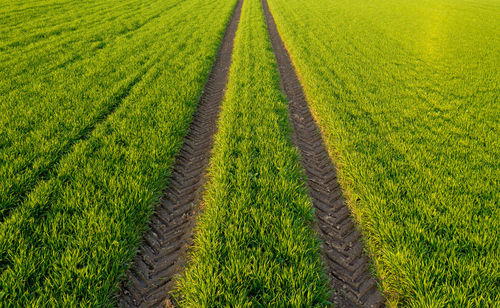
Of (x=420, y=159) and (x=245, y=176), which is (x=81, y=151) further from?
(x=420, y=159)

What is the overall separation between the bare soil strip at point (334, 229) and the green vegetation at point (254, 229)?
23cm

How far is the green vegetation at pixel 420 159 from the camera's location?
277 centimetres

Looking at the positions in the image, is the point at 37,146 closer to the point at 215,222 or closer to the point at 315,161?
the point at 215,222

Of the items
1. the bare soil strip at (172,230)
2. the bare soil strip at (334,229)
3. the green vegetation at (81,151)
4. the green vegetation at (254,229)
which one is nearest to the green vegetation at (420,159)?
the bare soil strip at (334,229)

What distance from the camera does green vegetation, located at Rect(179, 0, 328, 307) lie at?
2.64 metres

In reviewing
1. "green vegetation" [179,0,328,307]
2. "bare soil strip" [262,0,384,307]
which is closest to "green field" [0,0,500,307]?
"green vegetation" [179,0,328,307]

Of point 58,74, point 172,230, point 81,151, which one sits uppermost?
point 58,74

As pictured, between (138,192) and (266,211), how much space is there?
1.98m

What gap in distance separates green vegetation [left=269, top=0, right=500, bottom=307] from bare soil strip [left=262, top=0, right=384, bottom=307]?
176mm

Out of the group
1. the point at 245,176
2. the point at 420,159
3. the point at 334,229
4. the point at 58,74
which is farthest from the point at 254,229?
the point at 58,74

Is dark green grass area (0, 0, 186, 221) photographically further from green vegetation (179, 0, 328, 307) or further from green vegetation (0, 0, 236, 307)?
green vegetation (179, 0, 328, 307)

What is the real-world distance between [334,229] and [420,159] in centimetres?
240

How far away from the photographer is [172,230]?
3.60 metres

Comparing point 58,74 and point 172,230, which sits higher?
point 58,74
